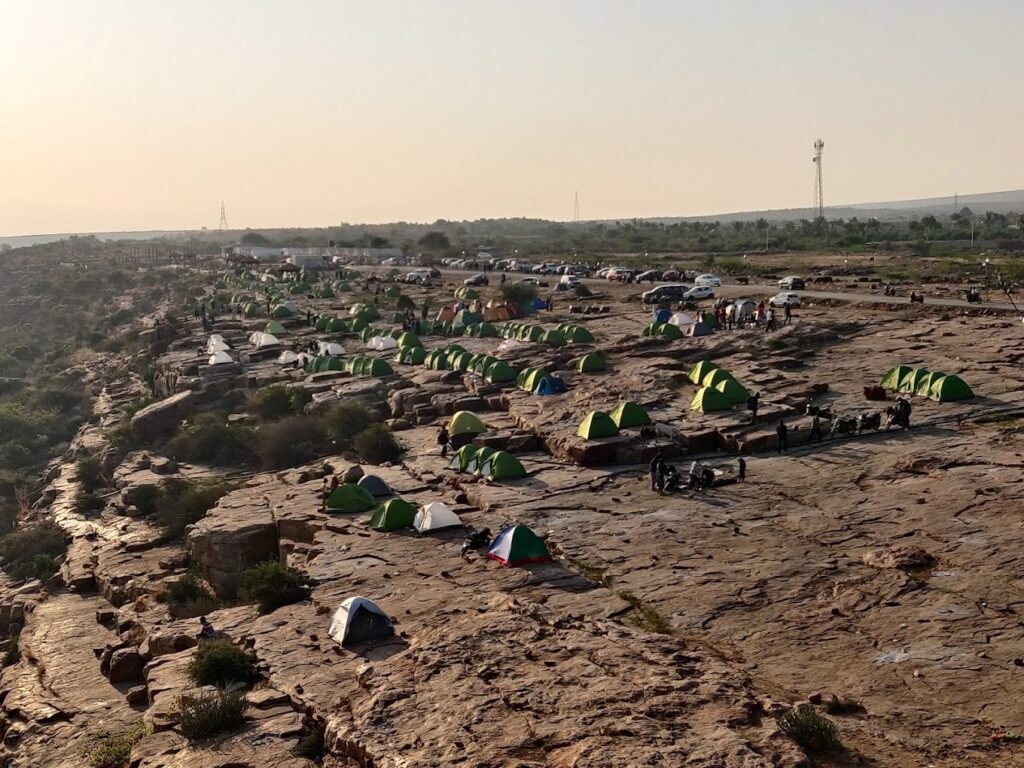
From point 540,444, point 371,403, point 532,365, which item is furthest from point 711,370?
point 371,403

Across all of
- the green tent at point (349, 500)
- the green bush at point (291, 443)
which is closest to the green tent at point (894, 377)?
the green tent at point (349, 500)

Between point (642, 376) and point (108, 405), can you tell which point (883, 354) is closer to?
point (642, 376)

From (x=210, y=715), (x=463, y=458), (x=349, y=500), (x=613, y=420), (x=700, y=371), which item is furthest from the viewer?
(x=700, y=371)

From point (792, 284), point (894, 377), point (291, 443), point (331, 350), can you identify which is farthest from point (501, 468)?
point (792, 284)

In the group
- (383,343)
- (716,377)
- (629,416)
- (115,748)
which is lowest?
(115,748)

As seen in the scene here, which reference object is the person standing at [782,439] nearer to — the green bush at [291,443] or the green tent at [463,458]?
the green tent at [463,458]

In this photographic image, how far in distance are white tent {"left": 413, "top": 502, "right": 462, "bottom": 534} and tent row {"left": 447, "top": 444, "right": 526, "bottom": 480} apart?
12.2 ft

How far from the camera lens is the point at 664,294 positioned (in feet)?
190

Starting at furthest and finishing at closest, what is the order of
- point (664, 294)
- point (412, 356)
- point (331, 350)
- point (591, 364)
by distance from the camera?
point (664, 294)
point (331, 350)
point (412, 356)
point (591, 364)

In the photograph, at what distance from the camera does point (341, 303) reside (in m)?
72.4

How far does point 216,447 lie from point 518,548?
830 inches

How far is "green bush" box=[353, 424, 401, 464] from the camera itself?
29.6m

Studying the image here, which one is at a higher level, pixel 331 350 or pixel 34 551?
pixel 331 350

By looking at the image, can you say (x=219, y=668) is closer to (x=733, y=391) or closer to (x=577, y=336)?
(x=733, y=391)
